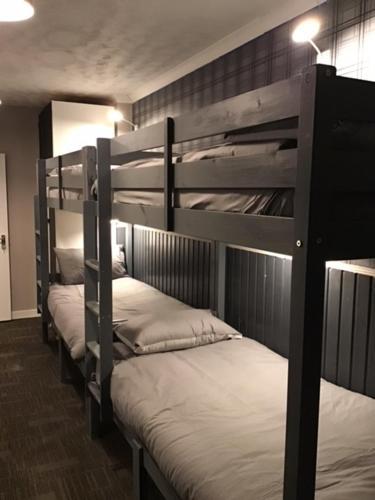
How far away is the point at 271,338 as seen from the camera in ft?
9.00

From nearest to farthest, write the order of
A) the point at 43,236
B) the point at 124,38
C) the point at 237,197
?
the point at 237,197, the point at 124,38, the point at 43,236

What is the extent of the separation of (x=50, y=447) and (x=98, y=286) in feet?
3.19

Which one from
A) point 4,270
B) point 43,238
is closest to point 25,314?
point 4,270

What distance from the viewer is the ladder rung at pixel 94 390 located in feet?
8.60

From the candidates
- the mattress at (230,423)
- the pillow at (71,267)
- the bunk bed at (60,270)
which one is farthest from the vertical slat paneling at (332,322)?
the pillow at (71,267)

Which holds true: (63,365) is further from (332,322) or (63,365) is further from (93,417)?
(332,322)

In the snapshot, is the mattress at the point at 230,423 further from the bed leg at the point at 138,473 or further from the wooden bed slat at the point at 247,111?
the wooden bed slat at the point at 247,111

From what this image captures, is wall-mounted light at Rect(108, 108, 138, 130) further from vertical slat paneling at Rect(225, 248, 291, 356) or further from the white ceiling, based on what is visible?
vertical slat paneling at Rect(225, 248, 291, 356)

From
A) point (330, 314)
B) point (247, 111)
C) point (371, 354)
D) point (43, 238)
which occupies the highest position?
point (247, 111)

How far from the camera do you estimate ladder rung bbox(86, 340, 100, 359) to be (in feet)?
8.63

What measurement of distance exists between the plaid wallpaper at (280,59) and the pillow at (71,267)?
5.49ft

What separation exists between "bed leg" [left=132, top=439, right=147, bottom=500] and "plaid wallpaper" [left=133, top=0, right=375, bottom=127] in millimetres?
1884

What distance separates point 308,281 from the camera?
3.71ft

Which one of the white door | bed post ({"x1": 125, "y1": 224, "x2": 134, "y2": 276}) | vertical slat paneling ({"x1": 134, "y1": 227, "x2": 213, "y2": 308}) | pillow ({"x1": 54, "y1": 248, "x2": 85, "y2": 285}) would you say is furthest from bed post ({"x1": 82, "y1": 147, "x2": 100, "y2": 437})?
the white door
